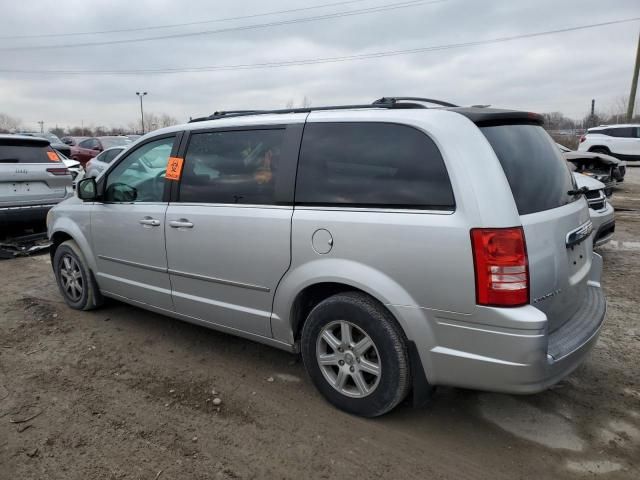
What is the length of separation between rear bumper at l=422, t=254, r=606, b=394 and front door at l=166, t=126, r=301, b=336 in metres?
1.08

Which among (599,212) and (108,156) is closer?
(599,212)

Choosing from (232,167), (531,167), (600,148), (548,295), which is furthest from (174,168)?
(600,148)

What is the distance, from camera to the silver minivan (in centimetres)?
241

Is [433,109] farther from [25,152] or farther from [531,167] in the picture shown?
[25,152]

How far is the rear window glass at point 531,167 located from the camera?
257cm

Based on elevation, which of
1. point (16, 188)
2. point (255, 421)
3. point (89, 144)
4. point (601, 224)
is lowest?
point (255, 421)

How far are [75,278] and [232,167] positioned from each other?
2.38 metres

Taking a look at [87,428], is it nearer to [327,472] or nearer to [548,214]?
[327,472]

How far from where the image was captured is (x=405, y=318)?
2.61m

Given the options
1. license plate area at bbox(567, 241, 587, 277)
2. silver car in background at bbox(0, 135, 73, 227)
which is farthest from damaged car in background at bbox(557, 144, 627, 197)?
silver car in background at bbox(0, 135, 73, 227)

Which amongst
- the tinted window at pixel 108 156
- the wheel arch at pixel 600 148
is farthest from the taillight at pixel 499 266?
the wheel arch at pixel 600 148

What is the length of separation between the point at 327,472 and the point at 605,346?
260cm

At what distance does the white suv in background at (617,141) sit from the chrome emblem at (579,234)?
20391 mm

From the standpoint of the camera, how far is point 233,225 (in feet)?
10.7
